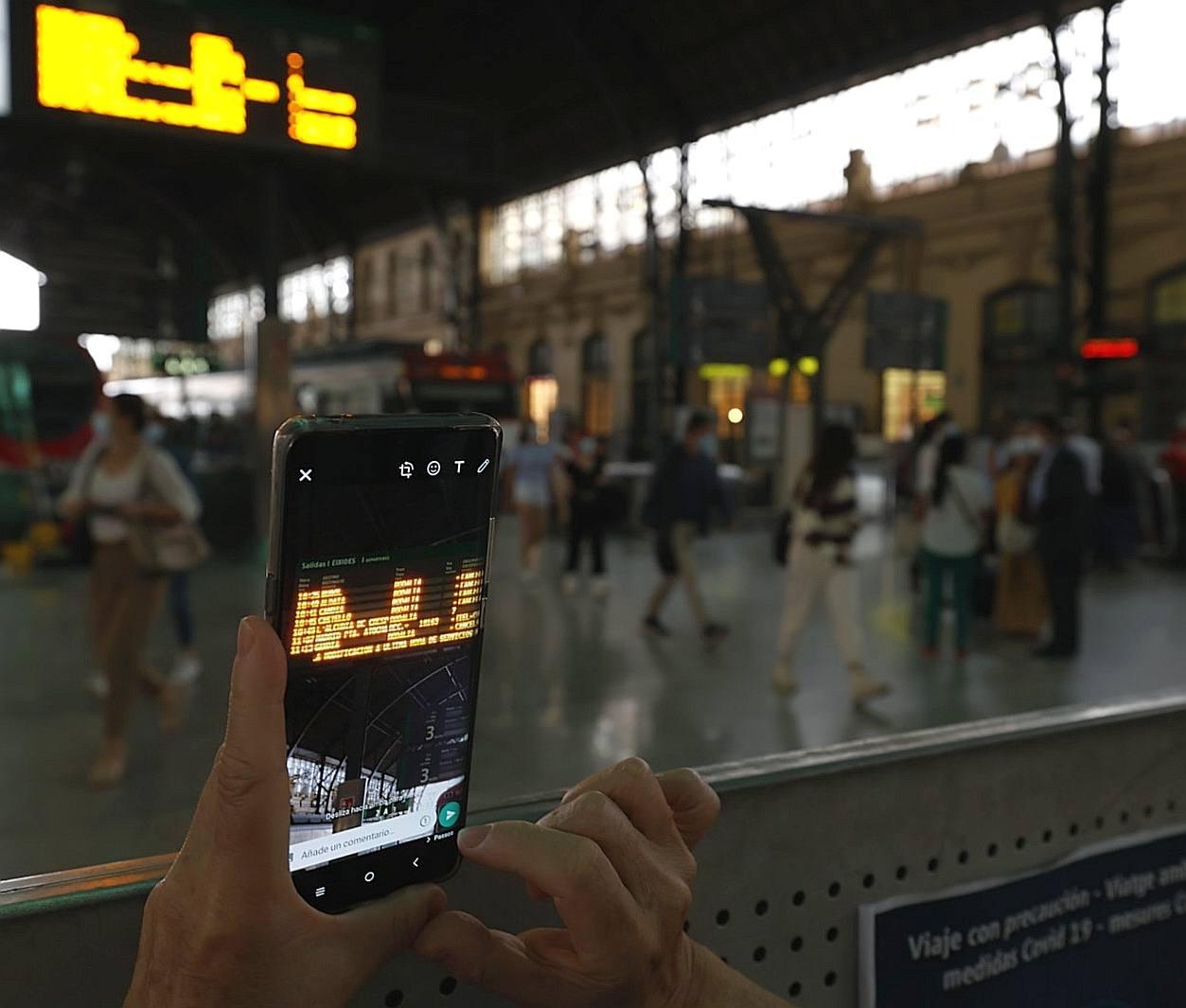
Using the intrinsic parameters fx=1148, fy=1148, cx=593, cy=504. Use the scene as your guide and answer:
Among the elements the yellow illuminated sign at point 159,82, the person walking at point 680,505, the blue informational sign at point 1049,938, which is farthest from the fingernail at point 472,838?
the person walking at point 680,505

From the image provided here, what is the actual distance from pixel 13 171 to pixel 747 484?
66.9 feet

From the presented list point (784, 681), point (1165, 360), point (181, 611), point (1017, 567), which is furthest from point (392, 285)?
point (784, 681)

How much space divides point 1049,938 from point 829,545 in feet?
17.8

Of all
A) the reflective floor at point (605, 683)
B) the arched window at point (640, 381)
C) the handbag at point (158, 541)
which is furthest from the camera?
the arched window at point (640, 381)

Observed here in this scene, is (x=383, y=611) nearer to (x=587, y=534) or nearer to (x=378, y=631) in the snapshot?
(x=378, y=631)

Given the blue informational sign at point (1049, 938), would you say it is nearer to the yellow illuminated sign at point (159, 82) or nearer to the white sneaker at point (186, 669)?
the yellow illuminated sign at point (159, 82)

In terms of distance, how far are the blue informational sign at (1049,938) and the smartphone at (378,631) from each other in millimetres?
706

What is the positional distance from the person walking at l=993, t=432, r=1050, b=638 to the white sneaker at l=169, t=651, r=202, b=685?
5.91 meters

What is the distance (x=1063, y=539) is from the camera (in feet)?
27.1

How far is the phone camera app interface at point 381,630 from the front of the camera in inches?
33.6

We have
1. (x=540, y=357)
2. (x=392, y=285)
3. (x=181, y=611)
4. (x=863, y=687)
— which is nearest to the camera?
(x=863, y=687)

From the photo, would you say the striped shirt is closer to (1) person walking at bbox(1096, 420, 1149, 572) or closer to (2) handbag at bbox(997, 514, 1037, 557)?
(2) handbag at bbox(997, 514, 1037, 557)

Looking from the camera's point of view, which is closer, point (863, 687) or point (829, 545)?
point (863, 687)

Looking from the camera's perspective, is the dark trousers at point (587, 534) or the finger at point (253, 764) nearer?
the finger at point (253, 764)
